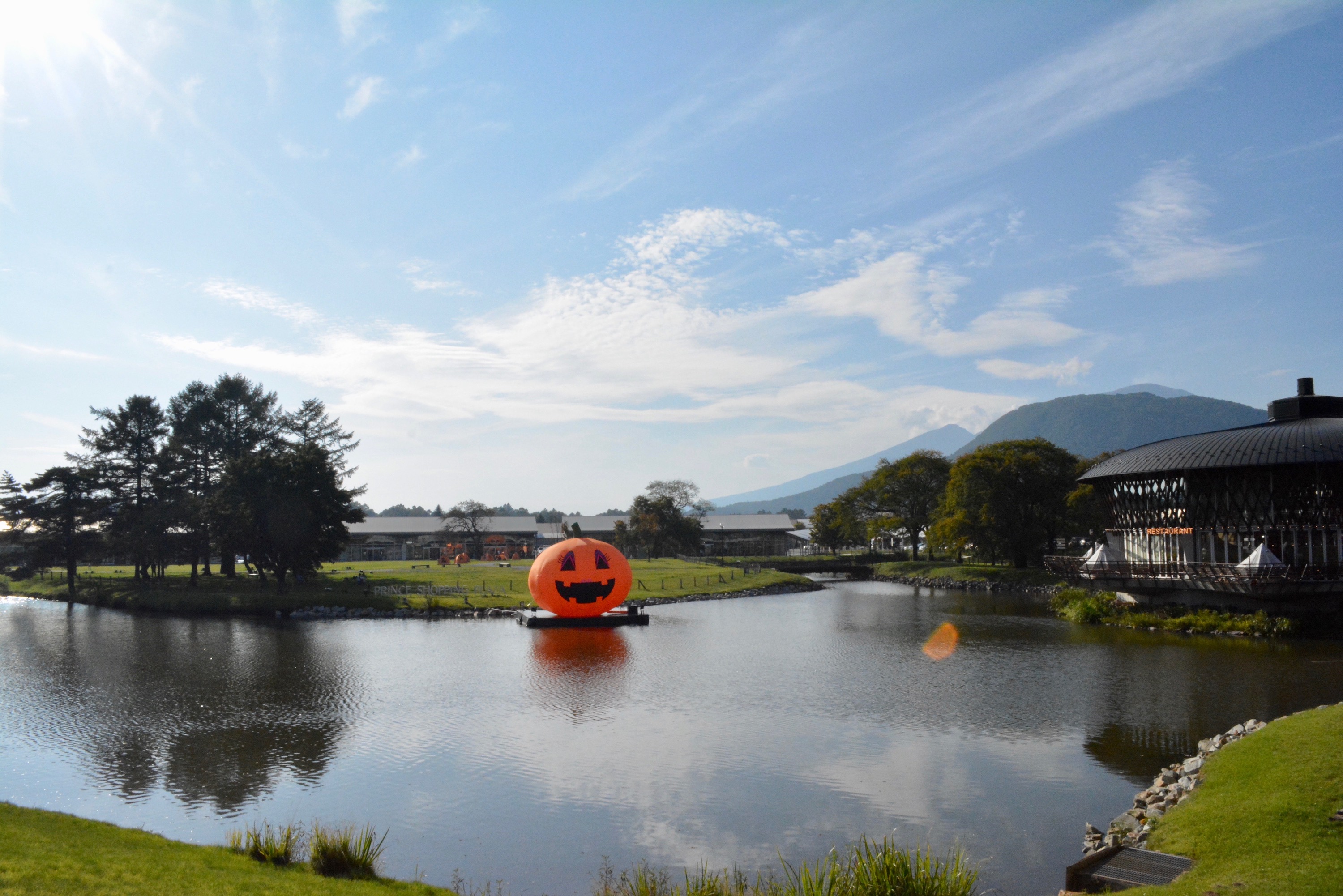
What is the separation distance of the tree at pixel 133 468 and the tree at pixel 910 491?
60507mm

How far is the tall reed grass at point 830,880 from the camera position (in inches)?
348

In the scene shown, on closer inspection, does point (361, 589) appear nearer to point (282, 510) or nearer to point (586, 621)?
point (282, 510)

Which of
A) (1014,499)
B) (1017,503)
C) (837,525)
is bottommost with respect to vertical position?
(837,525)

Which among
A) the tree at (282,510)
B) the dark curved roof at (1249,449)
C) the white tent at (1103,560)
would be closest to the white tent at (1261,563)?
the dark curved roof at (1249,449)

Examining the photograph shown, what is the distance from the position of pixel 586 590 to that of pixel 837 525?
195 ft

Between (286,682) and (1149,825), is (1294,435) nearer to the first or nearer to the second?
(1149,825)

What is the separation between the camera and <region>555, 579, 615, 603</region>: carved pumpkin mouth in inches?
1297

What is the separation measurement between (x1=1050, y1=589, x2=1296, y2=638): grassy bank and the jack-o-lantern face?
21.1m

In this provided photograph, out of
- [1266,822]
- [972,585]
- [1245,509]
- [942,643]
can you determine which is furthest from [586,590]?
[972,585]

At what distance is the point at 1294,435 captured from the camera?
3656 centimetres

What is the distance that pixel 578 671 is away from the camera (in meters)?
24.1

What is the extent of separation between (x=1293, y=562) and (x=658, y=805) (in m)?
36.5

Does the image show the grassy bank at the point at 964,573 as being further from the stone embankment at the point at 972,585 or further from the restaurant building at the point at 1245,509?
the restaurant building at the point at 1245,509

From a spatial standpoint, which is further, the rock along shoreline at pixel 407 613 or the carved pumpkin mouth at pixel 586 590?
the rock along shoreline at pixel 407 613
